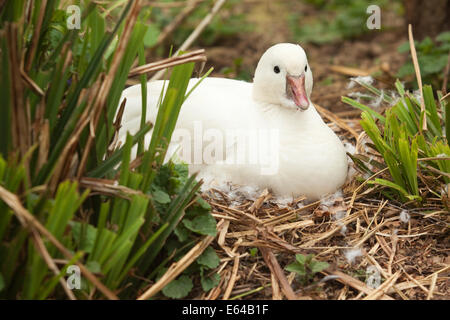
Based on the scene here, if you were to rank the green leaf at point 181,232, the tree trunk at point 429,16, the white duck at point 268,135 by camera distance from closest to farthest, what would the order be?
the green leaf at point 181,232, the white duck at point 268,135, the tree trunk at point 429,16

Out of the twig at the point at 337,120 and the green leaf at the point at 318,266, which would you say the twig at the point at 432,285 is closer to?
the green leaf at the point at 318,266

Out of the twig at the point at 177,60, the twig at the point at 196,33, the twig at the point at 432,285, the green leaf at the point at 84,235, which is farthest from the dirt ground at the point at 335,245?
the twig at the point at 196,33

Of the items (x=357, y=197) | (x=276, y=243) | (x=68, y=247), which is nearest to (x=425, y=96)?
(x=357, y=197)

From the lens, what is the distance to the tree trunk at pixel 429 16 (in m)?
3.71

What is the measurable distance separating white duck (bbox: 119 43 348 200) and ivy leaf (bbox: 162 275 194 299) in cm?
65

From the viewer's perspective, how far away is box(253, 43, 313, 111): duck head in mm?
2422

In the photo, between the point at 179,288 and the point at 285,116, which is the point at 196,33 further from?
the point at 179,288

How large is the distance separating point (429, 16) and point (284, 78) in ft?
5.74

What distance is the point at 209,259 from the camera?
1.92 metres

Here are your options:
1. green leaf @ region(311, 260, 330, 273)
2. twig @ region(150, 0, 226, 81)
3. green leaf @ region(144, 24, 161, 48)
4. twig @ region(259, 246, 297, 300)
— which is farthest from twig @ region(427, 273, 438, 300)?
green leaf @ region(144, 24, 161, 48)

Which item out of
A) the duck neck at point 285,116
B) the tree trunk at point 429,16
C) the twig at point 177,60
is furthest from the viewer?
the tree trunk at point 429,16

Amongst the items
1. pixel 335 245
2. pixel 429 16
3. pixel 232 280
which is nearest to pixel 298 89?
pixel 335 245

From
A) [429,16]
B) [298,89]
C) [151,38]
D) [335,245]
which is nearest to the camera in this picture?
[335,245]
